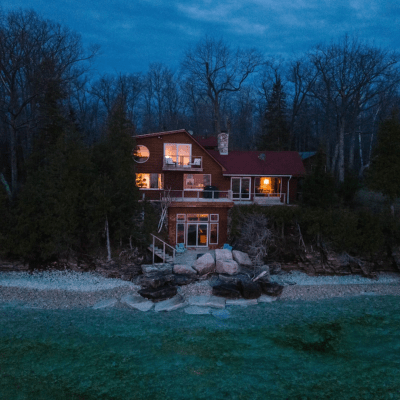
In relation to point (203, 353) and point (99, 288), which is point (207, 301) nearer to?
point (203, 353)

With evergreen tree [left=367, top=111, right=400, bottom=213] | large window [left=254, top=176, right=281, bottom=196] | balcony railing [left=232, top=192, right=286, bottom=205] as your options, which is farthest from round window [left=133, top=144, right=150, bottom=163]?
evergreen tree [left=367, top=111, right=400, bottom=213]

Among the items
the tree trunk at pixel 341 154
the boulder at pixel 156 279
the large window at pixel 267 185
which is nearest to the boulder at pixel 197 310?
the boulder at pixel 156 279

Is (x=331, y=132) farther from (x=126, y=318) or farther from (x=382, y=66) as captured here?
(x=126, y=318)

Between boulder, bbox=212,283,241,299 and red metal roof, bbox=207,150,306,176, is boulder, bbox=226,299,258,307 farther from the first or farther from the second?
red metal roof, bbox=207,150,306,176

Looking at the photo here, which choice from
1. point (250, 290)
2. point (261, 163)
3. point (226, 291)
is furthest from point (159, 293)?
point (261, 163)

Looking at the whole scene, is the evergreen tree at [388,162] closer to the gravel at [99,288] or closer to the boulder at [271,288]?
the gravel at [99,288]

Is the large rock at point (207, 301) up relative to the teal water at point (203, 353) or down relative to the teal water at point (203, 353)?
up

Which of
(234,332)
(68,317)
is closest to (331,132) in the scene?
(234,332)
